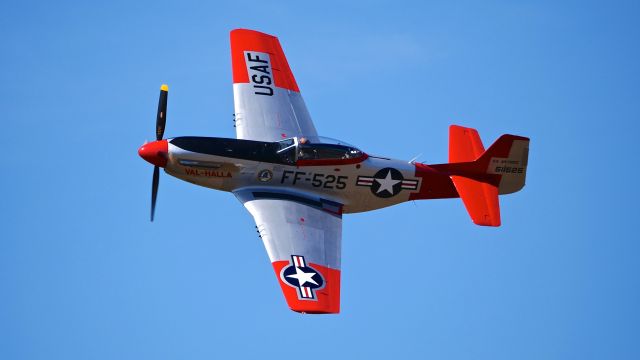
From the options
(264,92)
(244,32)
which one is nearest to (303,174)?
(264,92)

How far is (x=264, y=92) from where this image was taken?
27.9m

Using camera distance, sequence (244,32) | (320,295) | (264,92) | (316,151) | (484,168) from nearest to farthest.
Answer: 1. (320,295)
2. (316,151)
3. (484,168)
4. (264,92)
5. (244,32)

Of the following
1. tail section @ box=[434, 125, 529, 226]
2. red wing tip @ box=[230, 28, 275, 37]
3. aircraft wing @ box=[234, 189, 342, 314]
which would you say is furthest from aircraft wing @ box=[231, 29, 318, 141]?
tail section @ box=[434, 125, 529, 226]

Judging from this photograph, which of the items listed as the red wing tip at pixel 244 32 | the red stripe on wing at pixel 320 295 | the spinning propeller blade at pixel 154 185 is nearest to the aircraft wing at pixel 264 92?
the red wing tip at pixel 244 32

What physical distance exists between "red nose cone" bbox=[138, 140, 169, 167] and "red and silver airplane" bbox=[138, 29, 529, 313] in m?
0.02

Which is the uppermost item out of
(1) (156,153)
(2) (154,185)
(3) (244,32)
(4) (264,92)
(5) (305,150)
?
(3) (244,32)

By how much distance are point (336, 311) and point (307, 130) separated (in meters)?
6.01

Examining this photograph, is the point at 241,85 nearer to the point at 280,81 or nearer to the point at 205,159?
the point at 280,81

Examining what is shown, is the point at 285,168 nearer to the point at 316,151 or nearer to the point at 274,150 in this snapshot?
the point at 274,150

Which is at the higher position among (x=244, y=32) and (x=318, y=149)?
(x=244, y=32)

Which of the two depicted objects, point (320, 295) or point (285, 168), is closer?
point (320, 295)

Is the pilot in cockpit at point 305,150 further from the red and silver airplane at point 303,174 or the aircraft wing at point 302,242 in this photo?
the aircraft wing at point 302,242

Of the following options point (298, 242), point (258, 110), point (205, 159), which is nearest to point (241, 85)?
point (258, 110)

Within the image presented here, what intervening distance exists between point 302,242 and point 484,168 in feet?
17.1
